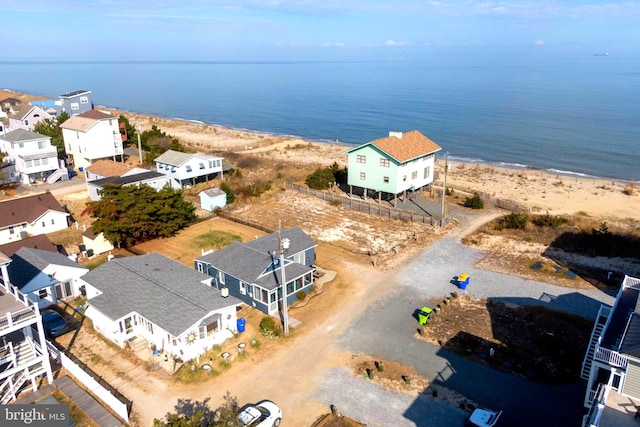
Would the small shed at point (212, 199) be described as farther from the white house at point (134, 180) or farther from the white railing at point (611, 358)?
the white railing at point (611, 358)

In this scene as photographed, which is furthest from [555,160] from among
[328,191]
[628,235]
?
[328,191]

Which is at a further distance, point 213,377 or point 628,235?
point 628,235

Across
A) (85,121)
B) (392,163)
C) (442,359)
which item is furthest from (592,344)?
(85,121)

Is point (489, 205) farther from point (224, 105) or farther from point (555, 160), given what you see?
point (224, 105)

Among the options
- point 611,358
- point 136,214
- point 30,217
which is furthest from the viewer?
point 30,217

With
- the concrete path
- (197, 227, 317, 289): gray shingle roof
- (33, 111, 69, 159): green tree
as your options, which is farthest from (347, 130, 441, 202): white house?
(33, 111, 69, 159): green tree

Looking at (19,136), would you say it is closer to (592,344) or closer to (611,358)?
(592,344)
